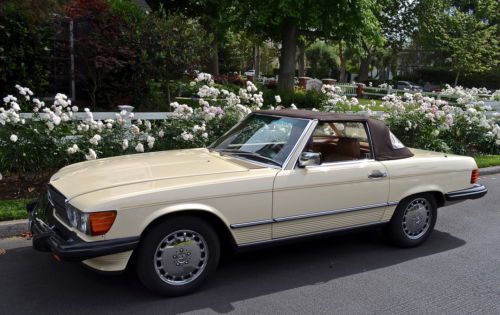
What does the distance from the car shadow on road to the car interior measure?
1.04 metres

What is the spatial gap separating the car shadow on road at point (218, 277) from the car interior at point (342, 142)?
3.40 feet

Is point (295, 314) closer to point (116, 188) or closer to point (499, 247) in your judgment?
point (116, 188)

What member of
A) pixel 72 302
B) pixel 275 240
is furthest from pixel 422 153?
pixel 72 302

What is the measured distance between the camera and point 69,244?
12.2ft

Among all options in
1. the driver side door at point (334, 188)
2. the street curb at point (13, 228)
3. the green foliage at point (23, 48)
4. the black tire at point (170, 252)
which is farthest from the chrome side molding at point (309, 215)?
the green foliage at point (23, 48)

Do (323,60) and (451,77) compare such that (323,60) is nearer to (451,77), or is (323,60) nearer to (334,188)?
(451,77)

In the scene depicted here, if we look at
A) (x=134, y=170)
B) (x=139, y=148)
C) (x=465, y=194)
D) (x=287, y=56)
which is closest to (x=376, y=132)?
(x=465, y=194)

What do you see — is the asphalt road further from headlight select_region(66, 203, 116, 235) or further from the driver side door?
headlight select_region(66, 203, 116, 235)

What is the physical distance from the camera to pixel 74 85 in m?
12.8

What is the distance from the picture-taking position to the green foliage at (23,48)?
9.88 m

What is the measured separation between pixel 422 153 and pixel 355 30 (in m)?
9.92

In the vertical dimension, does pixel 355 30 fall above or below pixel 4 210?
above

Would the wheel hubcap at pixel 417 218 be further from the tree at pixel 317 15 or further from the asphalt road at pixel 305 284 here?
the tree at pixel 317 15

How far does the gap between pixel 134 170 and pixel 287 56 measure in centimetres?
1315
